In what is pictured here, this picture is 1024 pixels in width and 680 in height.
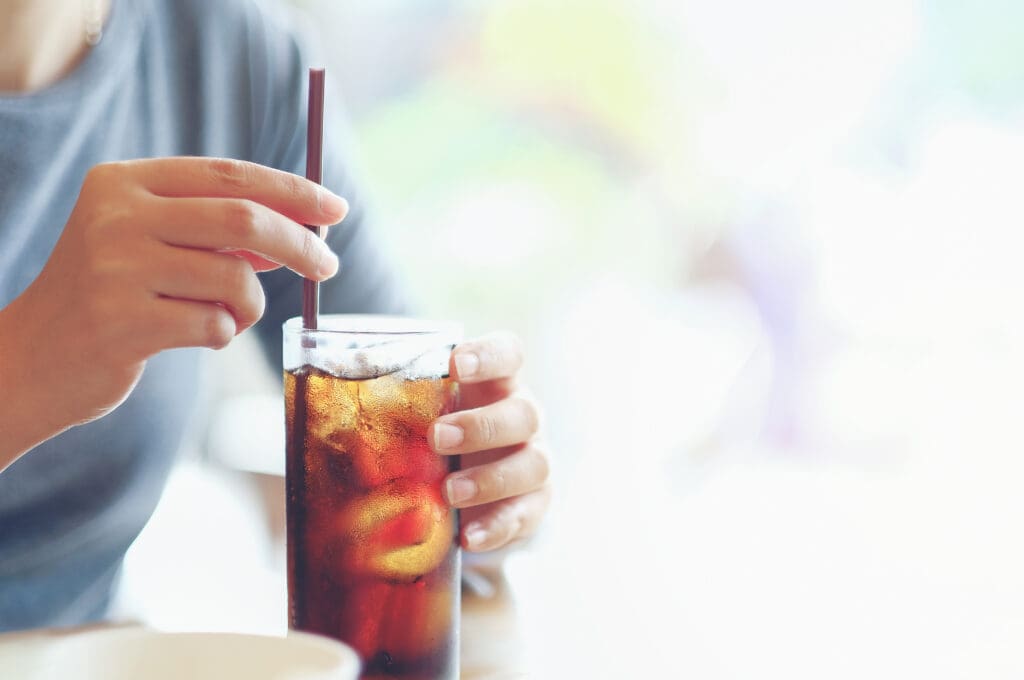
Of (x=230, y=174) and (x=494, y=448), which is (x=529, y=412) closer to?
(x=494, y=448)

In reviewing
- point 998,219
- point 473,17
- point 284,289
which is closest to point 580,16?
point 473,17

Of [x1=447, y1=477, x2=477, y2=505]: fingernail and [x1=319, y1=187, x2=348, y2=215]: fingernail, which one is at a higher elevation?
[x1=319, y1=187, x2=348, y2=215]: fingernail

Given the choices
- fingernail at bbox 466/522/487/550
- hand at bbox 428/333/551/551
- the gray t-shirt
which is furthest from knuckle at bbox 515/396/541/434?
the gray t-shirt

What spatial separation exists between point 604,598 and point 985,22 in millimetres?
4612

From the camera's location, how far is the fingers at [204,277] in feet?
2.52

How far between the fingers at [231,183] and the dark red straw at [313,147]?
0.11 ft

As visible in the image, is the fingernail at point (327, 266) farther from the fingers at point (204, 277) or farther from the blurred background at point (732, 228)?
the blurred background at point (732, 228)

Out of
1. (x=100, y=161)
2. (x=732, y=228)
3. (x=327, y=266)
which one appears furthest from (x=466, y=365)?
(x=732, y=228)

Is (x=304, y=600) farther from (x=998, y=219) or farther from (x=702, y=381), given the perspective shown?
(x=998, y=219)

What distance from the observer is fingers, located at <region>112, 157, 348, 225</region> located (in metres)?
0.78

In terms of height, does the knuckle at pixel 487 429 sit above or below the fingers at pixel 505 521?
above

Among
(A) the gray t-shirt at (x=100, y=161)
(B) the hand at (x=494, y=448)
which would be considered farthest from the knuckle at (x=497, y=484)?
(A) the gray t-shirt at (x=100, y=161)

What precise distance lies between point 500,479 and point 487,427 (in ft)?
0.28

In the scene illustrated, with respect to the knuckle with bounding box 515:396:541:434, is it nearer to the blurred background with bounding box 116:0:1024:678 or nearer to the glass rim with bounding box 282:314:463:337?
the glass rim with bounding box 282:314:463:337
